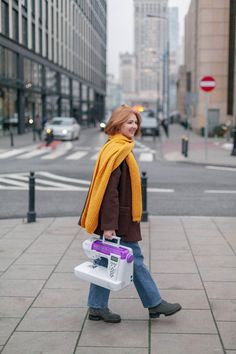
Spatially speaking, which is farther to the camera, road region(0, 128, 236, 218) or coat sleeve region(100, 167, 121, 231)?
road region(0, 128, 236, 218)

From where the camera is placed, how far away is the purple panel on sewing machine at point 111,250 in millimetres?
4293

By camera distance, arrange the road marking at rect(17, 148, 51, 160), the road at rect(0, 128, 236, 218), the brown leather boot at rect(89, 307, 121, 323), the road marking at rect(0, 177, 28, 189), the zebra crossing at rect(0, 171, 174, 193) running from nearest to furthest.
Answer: the brown leather boot at rect(89, 307, 121, 323), the road at rect(0, 128, 236, 218), the zebra crossing at rect(0, 171, 174, 193), the road marking at rect(0, 177, 28, 189), the road marking at rect(17, 148, 51, 160)

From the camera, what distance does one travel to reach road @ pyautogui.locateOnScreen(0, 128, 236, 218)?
35.6ft

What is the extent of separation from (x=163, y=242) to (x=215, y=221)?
199cm

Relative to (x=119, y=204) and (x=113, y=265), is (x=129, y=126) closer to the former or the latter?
(x=119, y=204)

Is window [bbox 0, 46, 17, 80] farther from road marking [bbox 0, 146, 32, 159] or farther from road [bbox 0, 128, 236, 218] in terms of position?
road [bbox 0, 128, 236, 218]

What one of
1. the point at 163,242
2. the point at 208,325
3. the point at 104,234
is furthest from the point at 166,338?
the point at 163,242

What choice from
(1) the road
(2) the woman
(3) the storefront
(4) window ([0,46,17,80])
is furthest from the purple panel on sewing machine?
(4) window ([0,46,17,80])

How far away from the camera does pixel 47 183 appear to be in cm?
1472

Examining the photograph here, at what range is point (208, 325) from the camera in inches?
176

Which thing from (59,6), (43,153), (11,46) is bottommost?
(43,153)

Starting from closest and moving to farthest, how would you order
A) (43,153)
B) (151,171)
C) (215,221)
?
(215,221), (151,171), (43,153)

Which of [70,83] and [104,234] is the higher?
[70,83]

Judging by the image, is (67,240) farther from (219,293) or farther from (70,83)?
(70,83)
